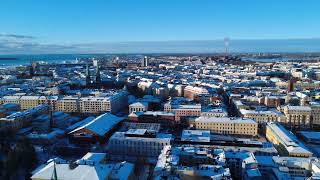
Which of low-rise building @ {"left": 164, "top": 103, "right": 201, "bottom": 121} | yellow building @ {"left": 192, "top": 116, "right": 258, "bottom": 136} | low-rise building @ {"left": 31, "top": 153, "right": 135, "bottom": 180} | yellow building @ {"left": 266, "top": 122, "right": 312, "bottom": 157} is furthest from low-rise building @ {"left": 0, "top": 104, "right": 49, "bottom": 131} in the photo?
yellow building @ {"left": 266, "top": 122, "right": 312, "bottom": 157}

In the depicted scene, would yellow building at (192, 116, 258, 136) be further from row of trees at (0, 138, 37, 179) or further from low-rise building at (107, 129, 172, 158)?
row of trees at (0, 138, 37, 179)

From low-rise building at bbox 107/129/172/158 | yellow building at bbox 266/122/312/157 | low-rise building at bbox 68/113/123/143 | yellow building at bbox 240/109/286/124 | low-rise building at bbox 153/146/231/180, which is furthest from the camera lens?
yellow building at bbox 240/109/286/124

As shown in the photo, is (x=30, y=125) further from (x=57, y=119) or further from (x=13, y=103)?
(x=13, y=103)

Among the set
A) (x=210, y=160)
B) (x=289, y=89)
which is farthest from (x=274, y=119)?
(x=289, y=89)

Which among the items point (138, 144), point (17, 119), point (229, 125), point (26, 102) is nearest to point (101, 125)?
point (138, 144)

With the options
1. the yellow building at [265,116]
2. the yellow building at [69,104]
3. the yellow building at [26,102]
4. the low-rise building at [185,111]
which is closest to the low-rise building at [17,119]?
the yellow building at [69,104]

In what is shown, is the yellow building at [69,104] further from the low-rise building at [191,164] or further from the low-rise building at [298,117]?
the low-rise building at [298,117]
